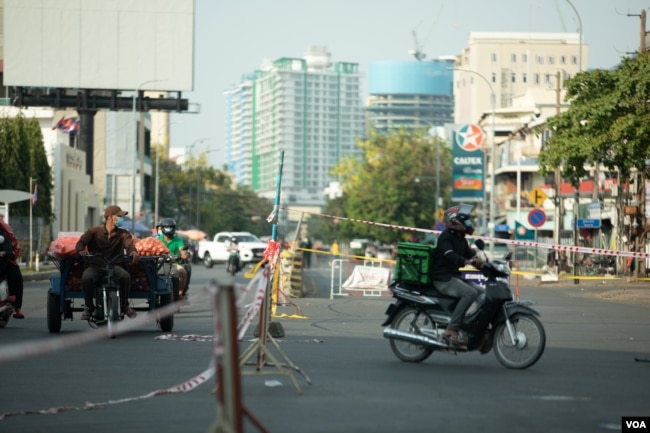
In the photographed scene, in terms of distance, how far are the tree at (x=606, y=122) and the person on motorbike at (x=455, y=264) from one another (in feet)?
82.1

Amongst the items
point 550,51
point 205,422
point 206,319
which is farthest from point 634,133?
point 550,51

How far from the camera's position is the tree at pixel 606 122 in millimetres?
38531

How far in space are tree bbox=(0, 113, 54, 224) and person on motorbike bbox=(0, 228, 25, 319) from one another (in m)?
41.9

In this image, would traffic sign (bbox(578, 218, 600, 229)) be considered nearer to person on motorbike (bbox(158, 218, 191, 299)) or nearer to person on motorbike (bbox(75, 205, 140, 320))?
person on motorbike (bbox(158, 218, 191, 299))

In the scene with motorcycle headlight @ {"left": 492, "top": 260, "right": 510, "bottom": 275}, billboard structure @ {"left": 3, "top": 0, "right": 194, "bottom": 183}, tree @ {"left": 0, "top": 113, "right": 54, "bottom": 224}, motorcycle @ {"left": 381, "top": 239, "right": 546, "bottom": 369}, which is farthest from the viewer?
billboard structure @ {"left": 3, "top": 0, "right": 194, "bottom": 183}

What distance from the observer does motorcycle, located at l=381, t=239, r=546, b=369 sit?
13.5 metres

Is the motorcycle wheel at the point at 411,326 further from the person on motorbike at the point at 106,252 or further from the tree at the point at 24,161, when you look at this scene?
the tree at the point at 24,161

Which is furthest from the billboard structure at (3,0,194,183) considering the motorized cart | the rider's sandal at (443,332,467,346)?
the rider's sandal at (443,332,467,346)

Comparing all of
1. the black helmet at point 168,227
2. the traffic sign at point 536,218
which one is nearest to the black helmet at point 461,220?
the black helmet at point 168,227

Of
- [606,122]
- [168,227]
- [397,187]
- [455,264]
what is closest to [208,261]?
[606,122]

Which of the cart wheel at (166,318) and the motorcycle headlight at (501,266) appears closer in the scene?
the motorcycle headlight at (501,266)

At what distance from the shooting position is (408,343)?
1437 cm

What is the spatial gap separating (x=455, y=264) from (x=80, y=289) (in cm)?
648

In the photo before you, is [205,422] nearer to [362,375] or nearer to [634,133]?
[362,375]
